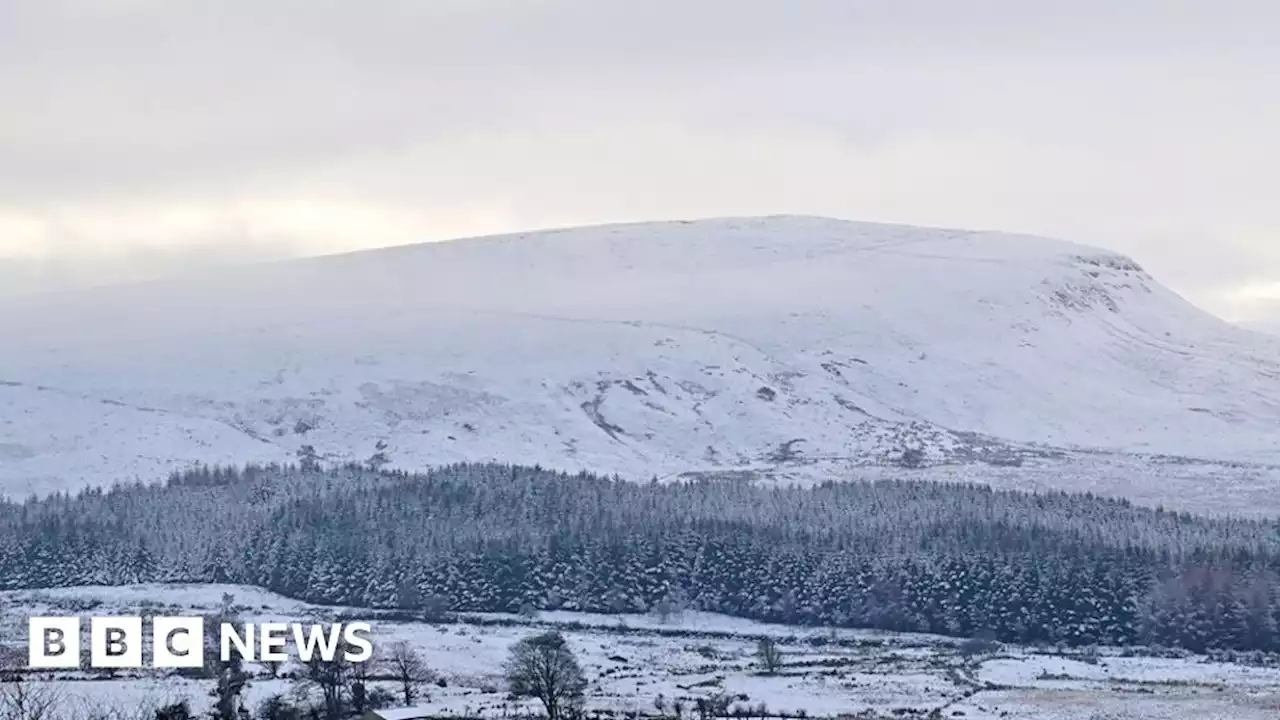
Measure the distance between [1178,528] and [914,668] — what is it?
6941 cm

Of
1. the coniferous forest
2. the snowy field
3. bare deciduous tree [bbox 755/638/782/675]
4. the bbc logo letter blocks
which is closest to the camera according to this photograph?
the bbc logo letter blocks

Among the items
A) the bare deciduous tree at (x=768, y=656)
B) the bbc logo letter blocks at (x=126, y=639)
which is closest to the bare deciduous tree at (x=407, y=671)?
the bbc logo letter blocks at (x=126, y=639)

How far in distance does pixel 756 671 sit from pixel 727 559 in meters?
44.1

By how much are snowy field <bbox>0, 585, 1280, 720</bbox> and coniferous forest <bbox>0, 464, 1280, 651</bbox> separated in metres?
4.97

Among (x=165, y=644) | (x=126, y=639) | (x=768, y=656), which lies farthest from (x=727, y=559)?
(x=126, y=639)

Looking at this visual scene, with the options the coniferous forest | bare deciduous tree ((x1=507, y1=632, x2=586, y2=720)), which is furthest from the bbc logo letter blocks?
the coniferous forest

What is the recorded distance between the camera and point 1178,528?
18675 centimetres

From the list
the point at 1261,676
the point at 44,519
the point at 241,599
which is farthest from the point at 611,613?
the point at 44,519

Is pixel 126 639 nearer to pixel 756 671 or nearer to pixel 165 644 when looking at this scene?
pixel 165 644

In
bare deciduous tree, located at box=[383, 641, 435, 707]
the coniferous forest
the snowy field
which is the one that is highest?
the coniferous forest

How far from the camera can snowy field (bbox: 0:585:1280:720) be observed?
328 ft

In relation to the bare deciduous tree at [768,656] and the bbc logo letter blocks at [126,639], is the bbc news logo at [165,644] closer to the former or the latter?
the bbc logo letter blocks at [126,639]

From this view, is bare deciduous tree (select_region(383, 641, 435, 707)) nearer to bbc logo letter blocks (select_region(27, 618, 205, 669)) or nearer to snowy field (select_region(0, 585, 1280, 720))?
snowy field (select_region(0, 585, 1280, 720))

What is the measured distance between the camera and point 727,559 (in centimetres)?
16575
